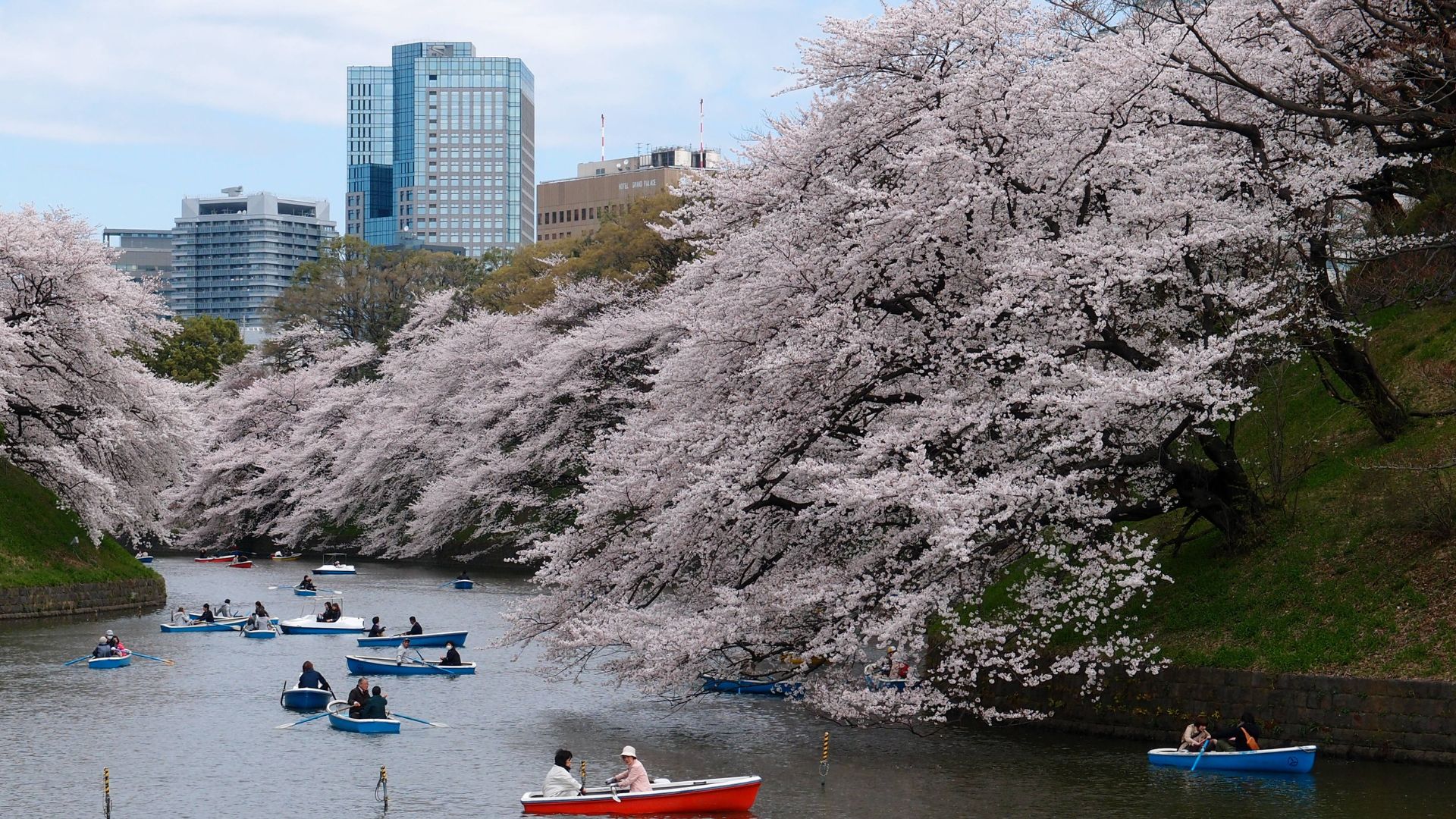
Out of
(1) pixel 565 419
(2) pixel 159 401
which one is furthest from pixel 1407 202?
(2) pixel 159 401

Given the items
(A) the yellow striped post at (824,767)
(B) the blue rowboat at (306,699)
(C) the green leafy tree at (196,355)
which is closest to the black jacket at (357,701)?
(B) the blue rowboat at (306,699)

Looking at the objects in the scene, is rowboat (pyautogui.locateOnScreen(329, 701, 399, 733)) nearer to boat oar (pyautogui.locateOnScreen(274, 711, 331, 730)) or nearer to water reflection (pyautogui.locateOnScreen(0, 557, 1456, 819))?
water reflection (pyautogui.locateOnScreen(0, 557, 1456, 819))

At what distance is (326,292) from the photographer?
104 meters

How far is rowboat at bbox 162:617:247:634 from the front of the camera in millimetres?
45094

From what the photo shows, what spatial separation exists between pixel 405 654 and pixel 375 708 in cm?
891

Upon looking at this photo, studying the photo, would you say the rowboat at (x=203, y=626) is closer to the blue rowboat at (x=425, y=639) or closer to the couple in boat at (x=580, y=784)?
the blue rowboat at (x=425, y=639)

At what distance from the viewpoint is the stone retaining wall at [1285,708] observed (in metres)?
22.2

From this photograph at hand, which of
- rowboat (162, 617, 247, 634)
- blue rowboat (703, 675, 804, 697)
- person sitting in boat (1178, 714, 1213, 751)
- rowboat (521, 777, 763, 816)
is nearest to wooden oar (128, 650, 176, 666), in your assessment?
rowboat (162, 617, 247, 634)

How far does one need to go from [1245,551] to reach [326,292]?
285 ft

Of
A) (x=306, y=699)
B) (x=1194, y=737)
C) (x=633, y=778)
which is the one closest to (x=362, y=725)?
(x=306, y=699)

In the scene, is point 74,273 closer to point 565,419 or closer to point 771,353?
point 565,419

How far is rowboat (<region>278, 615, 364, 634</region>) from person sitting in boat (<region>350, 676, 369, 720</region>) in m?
17.0

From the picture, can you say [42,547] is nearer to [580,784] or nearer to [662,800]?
[580,784]

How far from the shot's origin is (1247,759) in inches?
898
